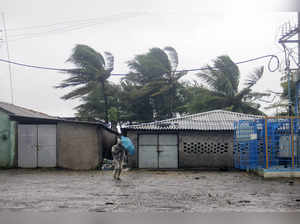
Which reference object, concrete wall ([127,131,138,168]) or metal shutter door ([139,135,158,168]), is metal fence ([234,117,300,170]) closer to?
metal shutter door ([139,135,158,168])

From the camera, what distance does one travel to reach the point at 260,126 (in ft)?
52.0

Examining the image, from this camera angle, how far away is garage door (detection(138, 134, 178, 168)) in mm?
20953

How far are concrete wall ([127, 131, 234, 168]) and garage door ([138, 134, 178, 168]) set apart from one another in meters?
0.42

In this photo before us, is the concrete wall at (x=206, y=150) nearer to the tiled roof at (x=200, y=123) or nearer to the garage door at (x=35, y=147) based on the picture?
the tiled roof at (x=200, y=123)

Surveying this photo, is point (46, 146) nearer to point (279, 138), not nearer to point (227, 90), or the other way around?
point (279, 138)

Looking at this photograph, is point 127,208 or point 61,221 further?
point 127,208

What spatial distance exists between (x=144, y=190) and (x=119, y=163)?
3.13 m

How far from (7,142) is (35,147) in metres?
1.33

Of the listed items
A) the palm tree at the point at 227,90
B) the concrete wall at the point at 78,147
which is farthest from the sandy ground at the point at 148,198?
the palm tree at the point at 227,90

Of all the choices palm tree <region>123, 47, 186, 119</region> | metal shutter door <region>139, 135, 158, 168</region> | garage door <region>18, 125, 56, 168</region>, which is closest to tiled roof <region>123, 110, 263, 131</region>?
metal shutter door <region>139, 135, 158, 168</region>

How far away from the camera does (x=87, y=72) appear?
29.5 meters

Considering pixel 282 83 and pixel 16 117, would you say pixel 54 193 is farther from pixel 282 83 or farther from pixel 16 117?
pixel 282 83

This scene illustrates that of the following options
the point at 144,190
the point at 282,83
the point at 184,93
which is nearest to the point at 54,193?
the point at 144,190

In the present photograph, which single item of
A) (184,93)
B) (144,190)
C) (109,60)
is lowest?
(144,190)
